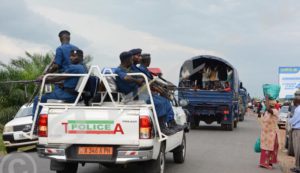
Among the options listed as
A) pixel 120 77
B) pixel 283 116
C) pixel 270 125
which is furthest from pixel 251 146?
pixel 283 116

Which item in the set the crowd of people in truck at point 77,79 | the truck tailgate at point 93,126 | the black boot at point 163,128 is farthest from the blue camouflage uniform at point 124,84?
the truck tailgate at point 93,126

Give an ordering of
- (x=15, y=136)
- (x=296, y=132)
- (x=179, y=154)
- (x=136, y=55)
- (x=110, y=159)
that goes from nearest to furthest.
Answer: (x=110, y=159)
(x=136, y=55)
(x=296, y=132)
(x=179, y=154)
(x=15, y=136)

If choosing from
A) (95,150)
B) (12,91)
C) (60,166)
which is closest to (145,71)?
(95,150)

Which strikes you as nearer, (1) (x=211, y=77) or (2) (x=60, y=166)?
(2) (x=60, y=166)

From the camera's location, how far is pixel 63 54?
8297mm

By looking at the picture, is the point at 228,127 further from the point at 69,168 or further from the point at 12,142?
the point at 69,168

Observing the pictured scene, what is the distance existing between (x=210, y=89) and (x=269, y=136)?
11.6m

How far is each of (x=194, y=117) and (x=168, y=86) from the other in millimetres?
13942

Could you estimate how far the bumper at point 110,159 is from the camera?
7230mm

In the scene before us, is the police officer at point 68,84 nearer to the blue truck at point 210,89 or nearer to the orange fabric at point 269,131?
the orange fabric at point 269,131

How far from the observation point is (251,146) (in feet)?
52.0

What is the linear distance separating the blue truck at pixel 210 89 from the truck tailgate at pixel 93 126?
520 inches

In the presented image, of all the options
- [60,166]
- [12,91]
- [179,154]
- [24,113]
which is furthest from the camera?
[12,91]

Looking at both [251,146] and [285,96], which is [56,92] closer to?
[251,146]
